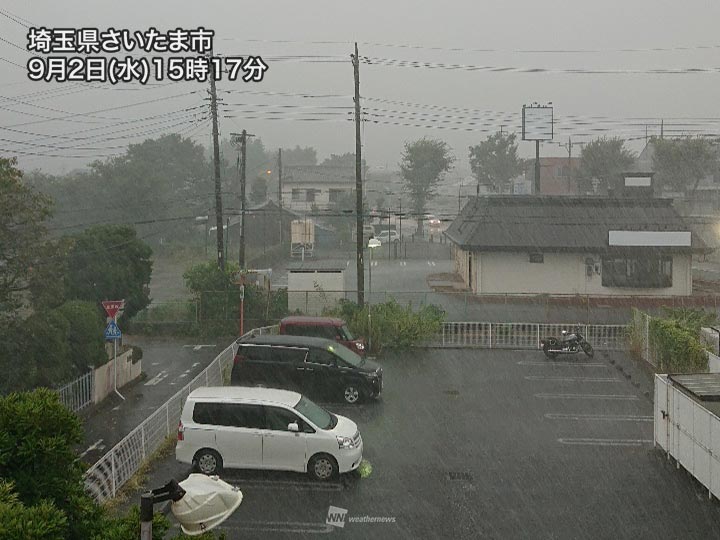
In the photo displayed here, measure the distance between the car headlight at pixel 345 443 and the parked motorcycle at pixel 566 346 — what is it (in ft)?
34.2

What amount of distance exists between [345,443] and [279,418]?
1103 millimetres

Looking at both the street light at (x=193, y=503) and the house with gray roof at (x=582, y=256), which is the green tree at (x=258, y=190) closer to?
the house with gray roof at (x=582, y=256)

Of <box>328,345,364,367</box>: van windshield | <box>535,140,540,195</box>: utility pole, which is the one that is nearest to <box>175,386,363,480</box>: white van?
<box>328,345,364,367</box>: van windshield

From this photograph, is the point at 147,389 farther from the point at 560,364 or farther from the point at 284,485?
the point at 560,364

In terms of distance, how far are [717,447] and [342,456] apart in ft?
17.4

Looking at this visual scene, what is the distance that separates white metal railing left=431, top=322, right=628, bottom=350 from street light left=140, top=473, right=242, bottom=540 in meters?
18.3

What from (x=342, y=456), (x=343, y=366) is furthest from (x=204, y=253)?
(x=342, y=456)

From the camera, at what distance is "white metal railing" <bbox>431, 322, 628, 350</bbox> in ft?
73.0

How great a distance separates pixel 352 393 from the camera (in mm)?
16094

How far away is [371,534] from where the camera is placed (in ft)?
32.0

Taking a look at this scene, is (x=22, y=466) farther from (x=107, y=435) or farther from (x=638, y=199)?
(x=638, y=199)

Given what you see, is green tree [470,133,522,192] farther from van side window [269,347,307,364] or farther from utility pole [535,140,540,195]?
van side window [269,347,307,364]

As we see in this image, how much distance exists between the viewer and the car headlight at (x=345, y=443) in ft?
37.8

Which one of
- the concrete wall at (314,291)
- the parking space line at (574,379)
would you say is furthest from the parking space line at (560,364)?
the concrete wall at (314,291)
